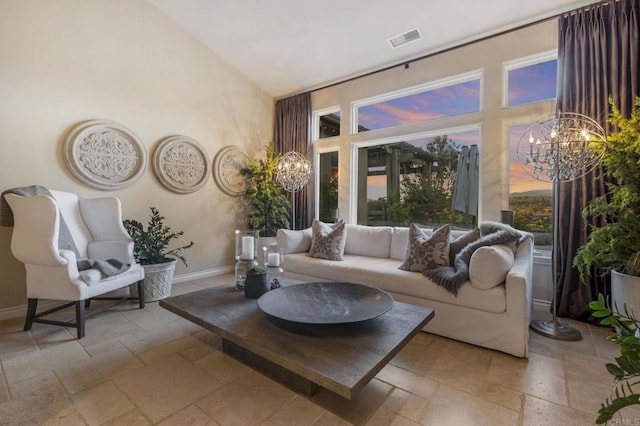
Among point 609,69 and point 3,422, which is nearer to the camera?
point 3,422

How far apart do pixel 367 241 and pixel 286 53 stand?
282cm

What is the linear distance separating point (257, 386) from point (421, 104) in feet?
12.4

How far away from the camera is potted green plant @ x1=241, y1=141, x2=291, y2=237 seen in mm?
4664

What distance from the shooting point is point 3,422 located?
146cm

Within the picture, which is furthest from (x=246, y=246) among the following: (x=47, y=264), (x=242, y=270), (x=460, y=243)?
(x=460, y=243)

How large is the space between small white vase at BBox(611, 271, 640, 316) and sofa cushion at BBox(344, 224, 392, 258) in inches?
76.5

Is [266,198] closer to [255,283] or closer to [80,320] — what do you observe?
[255,283]

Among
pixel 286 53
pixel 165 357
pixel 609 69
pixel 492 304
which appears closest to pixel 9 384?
pixel 165 357

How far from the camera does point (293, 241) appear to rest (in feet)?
12.4

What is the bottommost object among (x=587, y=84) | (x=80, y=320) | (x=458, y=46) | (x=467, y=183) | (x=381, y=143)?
(x=80, y=320)

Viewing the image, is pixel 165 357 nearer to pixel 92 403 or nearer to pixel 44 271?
pixel 92 403

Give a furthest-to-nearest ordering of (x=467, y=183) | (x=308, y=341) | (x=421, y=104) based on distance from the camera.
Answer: (x=421, y=104), (x=467, y=183), (x=308, y=341)

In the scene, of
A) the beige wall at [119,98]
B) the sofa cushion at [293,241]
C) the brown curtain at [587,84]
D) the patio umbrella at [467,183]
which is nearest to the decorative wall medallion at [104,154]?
the beige wall at [119,98]

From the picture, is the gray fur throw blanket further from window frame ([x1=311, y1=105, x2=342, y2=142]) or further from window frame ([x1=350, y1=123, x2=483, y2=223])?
window frame ([x1=311, y1=105, x2=342, y2=142])
